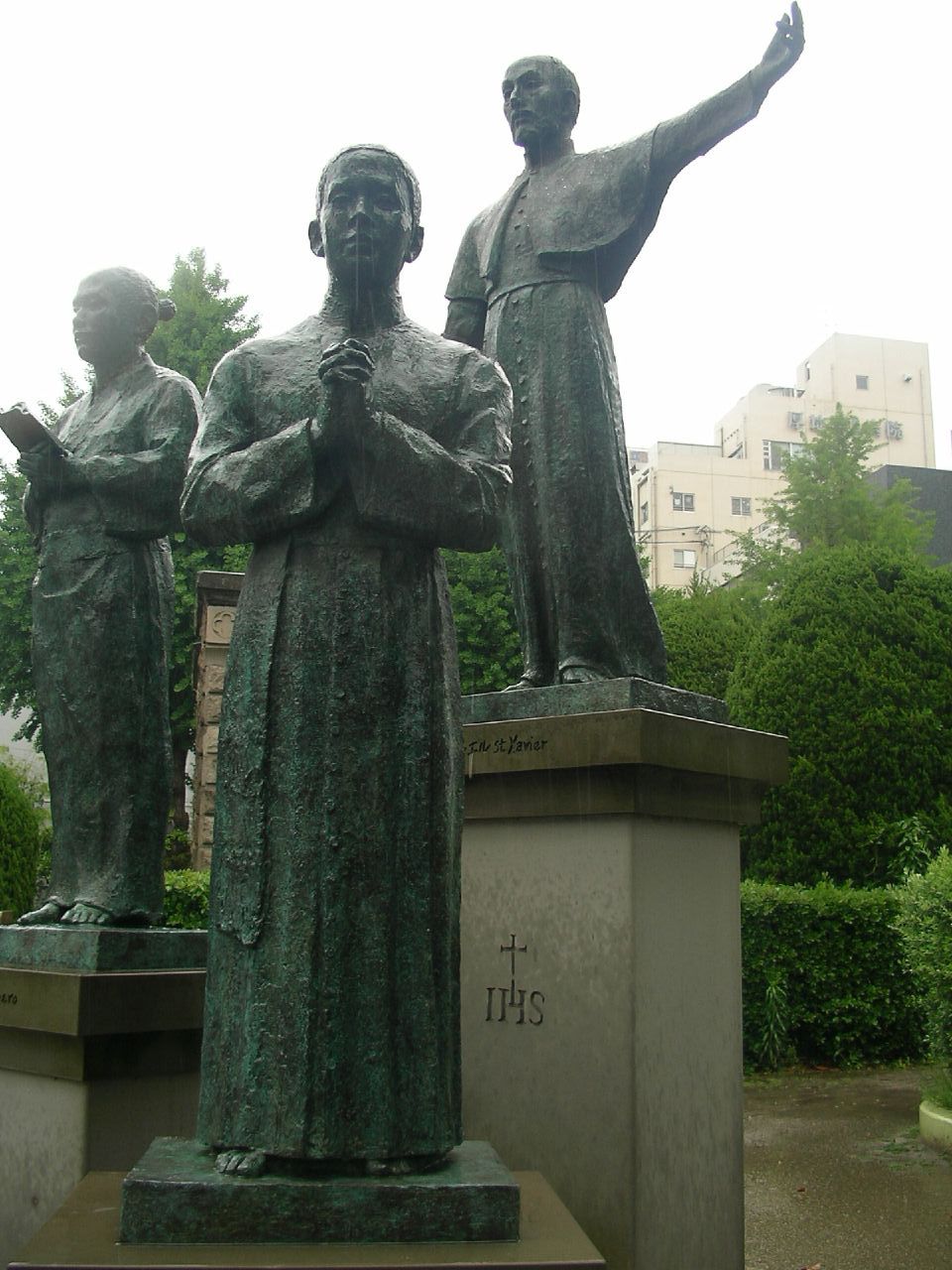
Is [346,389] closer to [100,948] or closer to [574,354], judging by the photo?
[100,948]

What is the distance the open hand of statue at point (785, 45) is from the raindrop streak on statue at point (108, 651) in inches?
103

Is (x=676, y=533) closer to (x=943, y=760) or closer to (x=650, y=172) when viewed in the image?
(x=943, y=760)

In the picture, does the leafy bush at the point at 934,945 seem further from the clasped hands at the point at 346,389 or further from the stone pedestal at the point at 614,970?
the clasped hands at the point at 346,389

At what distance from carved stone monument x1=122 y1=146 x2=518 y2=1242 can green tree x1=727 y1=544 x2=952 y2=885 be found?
33.0 feet

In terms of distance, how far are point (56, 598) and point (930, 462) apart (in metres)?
59.4

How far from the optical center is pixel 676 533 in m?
55.9

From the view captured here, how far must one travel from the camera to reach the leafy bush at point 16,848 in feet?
49.4

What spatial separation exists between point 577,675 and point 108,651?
1.76 metres

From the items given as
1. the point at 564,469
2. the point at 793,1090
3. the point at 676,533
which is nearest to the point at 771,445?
the point at 676,533

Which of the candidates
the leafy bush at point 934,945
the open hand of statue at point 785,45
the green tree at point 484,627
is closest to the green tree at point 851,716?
the leafy bush at point 934,945

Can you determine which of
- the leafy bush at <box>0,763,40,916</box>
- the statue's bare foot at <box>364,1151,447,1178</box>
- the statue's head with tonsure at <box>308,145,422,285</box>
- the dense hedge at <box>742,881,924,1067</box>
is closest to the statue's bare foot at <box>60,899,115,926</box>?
the statue's bare foot at <box>364,1151,447,1178</box>

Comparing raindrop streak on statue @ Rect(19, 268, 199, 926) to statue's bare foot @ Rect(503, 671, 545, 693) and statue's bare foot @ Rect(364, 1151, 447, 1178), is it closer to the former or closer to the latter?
statue's bare foot @ Rect(503, 671, 545, 693)

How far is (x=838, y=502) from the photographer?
25.2 metres

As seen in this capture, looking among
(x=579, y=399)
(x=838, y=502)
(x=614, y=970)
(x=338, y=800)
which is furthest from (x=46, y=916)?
(x=838, y=502)
